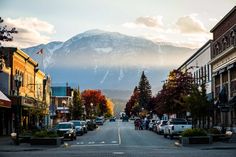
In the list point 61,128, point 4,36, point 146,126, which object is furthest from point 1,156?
point 146,126

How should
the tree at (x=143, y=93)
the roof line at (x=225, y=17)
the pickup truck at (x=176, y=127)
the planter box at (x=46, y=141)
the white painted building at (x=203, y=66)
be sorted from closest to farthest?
the planter box at (x=46, y=141) < the pickup truck at (x=176, y=127) < the roof line at (x=225, y=17) < the white painted building at (x=203, y=66) < the tree at (x=143, y=93)

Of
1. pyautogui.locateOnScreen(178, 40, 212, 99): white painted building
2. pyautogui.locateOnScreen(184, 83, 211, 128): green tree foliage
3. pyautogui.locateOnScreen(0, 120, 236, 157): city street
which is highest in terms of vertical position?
pyautogui.locateOnScreen(178, 40, 212, 99): white painted building

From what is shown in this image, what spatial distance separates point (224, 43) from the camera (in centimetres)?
6131

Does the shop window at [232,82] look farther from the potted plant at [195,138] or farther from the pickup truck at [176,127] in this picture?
the potted plant at [195,138]

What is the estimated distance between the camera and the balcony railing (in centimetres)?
5608

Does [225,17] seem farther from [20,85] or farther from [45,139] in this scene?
[45,139]

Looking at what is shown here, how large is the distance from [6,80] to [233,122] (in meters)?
24.8

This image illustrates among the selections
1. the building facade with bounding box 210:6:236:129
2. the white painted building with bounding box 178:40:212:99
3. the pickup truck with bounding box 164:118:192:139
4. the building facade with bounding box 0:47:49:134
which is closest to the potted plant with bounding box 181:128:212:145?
the pickup truck with bounding box 164:118:192:139

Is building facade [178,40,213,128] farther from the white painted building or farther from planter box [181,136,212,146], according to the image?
planter box [181,136,212,146]

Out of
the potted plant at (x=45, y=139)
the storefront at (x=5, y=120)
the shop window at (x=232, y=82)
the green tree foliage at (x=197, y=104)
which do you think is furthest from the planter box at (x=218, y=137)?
the storefront at (x=5, y=120)

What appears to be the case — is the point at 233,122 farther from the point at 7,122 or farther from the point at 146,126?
the point at 146,126

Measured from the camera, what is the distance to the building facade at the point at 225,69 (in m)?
55.7

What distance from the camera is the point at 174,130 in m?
48.3

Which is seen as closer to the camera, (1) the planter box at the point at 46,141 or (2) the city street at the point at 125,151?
(2) the city street at the point at 125,151
